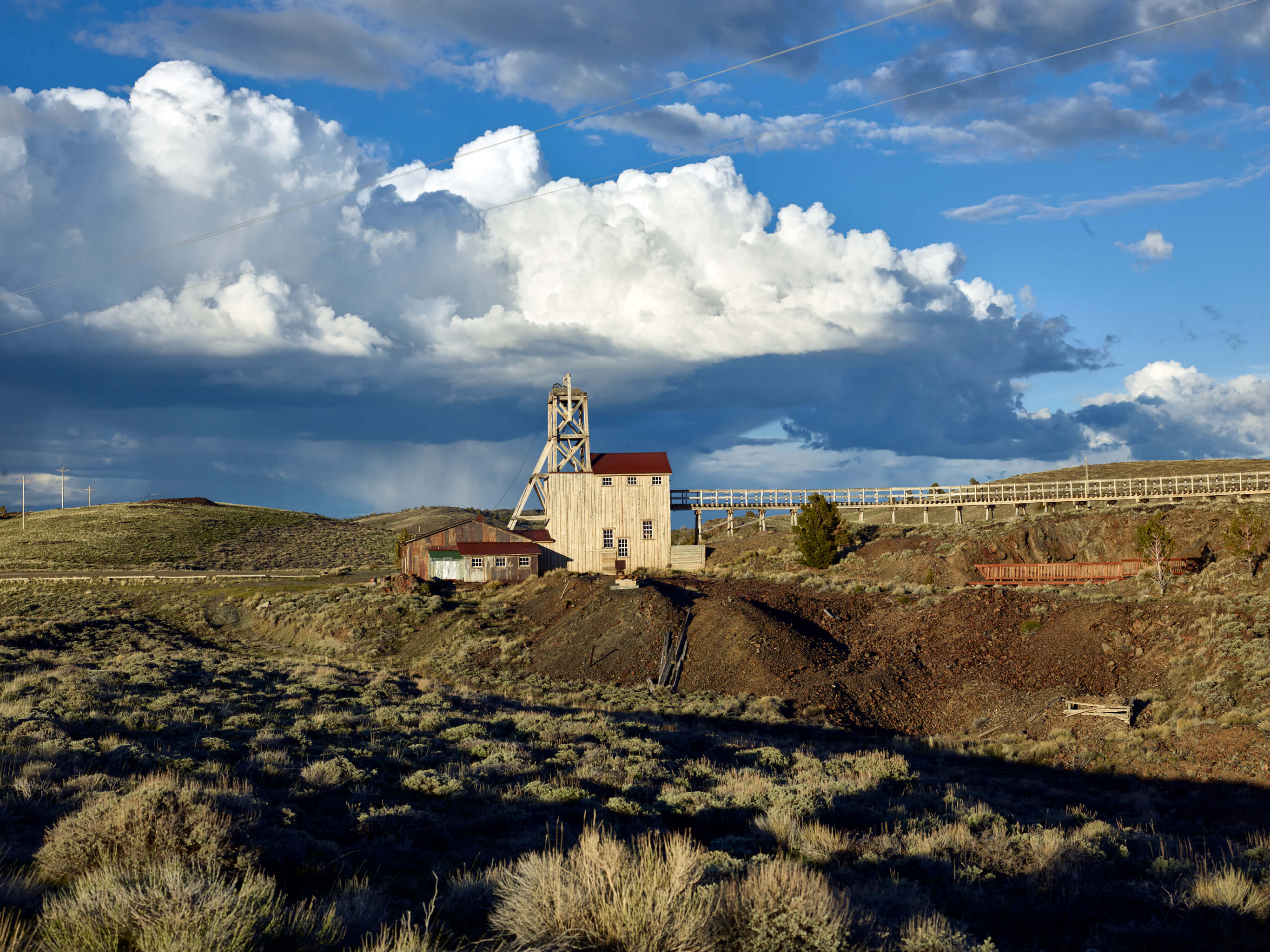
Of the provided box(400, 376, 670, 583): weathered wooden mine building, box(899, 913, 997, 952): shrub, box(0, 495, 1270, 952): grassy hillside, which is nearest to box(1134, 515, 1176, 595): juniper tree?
box(0, 495, 1270, 952): grassy hillside

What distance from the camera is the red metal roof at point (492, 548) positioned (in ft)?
153

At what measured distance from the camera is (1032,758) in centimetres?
1816

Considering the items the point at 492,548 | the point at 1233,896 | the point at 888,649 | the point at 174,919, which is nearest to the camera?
the point at 174,919

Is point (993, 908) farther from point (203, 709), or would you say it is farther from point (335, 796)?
point (203, 709)

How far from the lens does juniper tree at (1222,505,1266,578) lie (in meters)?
35.4

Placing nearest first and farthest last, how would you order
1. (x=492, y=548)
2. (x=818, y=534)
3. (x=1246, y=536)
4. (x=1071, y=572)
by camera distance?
1. (x=1246, y=536)
2. (x=1071, y=572)
3. (x=818, y=534)
4. (x=492, y=548)

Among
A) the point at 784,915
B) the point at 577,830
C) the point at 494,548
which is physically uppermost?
the point at 494,548

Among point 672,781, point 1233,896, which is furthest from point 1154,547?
point 1233,896

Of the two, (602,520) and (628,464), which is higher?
(628,464)

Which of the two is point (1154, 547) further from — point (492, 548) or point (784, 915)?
point (784, 915)

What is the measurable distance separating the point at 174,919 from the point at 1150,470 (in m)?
117

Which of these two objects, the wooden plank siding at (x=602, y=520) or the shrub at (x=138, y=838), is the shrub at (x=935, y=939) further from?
the wooden plank siding at (x=602, y=520)

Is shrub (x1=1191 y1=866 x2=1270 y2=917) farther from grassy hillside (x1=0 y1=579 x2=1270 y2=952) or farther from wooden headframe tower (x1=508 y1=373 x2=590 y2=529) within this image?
wooden headframe tower (x1=508 y1=373 x2=590 y2=529)

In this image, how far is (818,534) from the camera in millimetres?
46250
